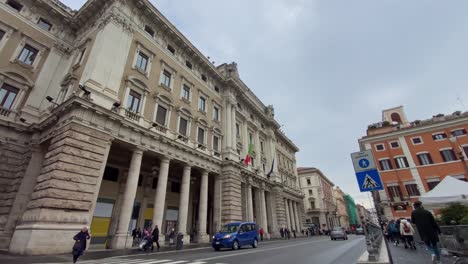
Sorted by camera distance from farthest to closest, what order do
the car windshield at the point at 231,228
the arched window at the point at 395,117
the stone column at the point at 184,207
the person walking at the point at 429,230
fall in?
the arched window at the point at 395,117 → the stone column at the point at 184,207 → the car windshield at the point at 231,228 → the person walking at the point at 429,230

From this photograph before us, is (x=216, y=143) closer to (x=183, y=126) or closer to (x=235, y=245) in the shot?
(x=183, y=126)

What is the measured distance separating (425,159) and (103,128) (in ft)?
128

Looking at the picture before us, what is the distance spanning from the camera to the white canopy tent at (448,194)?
11331 millimetres

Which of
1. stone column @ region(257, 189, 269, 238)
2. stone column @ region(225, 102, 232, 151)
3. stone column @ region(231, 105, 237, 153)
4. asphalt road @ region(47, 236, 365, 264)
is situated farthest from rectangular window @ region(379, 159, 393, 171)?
asphalt road @ region(47, 236, 365, 264)

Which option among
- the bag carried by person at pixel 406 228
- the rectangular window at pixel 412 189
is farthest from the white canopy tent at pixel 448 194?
the rectangular window at pixel 412 189

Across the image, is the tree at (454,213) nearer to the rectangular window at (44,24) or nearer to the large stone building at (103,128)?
the large stone building at (103,128)

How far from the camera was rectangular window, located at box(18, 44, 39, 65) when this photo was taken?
16.5 m

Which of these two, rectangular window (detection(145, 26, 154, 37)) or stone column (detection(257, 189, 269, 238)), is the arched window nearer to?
stone column (detection(257, 189, 269, 238))

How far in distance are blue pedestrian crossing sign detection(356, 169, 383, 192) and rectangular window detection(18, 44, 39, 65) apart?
73.9ft

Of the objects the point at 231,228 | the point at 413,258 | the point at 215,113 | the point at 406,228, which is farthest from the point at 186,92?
the point at 413,258

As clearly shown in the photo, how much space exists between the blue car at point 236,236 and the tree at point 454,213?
1102 centimetres

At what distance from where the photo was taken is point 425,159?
103 ft

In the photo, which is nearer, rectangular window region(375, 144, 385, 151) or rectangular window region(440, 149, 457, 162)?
rectangular window region(440, 149, 457, 162)

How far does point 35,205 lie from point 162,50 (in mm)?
15597
